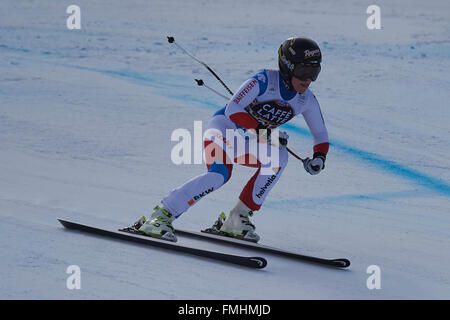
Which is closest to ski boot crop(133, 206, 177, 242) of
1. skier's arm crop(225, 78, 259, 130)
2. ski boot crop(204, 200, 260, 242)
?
ski boot crop(204, 200, 260, 242)

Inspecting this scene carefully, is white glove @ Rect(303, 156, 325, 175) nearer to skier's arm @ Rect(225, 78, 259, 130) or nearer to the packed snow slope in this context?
skier's arm @ Rect(225, 78, 259, 130)

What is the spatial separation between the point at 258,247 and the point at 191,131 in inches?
178

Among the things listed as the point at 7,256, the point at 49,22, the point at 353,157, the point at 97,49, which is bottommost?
the point at 7,256

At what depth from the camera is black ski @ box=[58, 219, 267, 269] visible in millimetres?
4699

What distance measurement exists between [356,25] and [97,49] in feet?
16.4

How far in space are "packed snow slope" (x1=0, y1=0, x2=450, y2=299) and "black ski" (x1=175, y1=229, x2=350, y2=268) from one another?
3.0 inches

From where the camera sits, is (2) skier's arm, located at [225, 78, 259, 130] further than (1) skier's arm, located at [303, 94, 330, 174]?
No

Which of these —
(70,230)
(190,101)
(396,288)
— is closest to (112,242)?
(70,230)

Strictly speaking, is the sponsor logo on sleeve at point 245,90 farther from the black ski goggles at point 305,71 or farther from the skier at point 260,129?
the black ski goggles at point 305,71

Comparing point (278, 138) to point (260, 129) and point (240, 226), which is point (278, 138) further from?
point (240, 226)

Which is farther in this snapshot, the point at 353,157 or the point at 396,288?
the point at 353,157

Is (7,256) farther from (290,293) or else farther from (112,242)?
(290,293)

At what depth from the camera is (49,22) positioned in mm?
15266

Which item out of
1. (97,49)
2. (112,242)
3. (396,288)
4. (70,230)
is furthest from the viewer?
(97,49)
